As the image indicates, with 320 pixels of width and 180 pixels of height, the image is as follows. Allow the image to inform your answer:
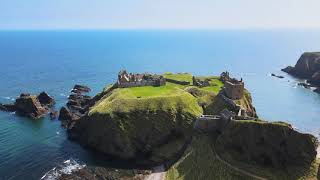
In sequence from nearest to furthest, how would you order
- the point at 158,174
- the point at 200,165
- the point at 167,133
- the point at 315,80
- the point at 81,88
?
the point at 200,165
the point at 158,174
the point at 167,133
the point at 81,88
the point at 315,80

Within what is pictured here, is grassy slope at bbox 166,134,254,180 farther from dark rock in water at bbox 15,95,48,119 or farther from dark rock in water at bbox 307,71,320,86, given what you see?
dark rock in water at bbox 307,71,320,86

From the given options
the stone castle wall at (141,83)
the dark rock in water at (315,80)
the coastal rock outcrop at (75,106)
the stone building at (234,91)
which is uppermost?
the stone building at (234,91)

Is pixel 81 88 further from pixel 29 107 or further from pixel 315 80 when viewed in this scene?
pixel 315 80

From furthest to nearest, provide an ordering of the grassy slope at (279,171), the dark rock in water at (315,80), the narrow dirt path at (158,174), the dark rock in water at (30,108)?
the dark rock in water at (315,80) → the dark rock in water at (30,108) → the narrow dirt path at (158,174) → the grassy slope at (279,171)

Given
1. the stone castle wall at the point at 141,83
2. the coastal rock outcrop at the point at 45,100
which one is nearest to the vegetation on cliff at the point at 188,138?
the stone castle wall at the point at 141,83

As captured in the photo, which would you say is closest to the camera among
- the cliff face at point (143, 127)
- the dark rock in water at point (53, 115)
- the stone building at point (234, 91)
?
the cliff face at point (143, 127)

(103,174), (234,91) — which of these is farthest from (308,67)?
(103,174)

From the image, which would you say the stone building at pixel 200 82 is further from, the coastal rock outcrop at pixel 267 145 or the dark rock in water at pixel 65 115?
the coastal rock outcrop at pixel 267 145
